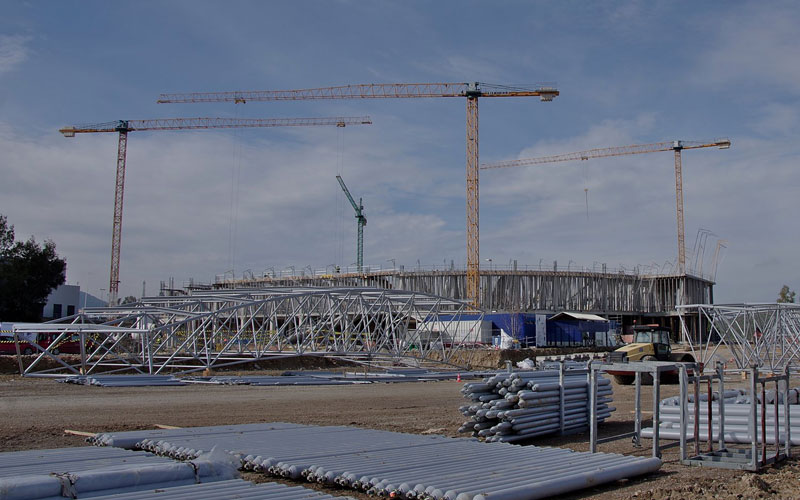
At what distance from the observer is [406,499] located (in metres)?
9.03

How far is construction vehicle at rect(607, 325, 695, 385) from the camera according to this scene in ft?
96.9

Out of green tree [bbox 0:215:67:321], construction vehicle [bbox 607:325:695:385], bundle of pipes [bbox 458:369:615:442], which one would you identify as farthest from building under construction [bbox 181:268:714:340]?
bundle of pipes [bbox 458:369:615:442]

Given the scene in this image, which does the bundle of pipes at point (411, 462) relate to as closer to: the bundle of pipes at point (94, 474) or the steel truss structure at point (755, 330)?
the bundle of pipes at point (94, 474)

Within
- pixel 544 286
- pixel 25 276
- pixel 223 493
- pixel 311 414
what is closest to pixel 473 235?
pixel 544 286

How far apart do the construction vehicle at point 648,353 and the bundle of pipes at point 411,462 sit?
17.4 meters

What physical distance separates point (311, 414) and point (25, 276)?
62.6 m

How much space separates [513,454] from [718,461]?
323 centimetres

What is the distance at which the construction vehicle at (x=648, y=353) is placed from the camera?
29539 mm

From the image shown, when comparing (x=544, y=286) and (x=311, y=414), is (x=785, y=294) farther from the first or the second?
(x=311, y=414)

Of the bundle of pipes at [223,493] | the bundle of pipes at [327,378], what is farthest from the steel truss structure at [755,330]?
the bundle of pipes at [223,493]

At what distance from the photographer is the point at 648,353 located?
1243 inches

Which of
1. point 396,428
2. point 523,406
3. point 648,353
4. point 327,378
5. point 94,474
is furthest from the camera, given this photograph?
point 327,378

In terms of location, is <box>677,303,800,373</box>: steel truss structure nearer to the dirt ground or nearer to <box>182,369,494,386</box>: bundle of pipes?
the dirt ground

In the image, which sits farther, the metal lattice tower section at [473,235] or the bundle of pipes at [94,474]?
the metal lattice tower section at [473,235]
